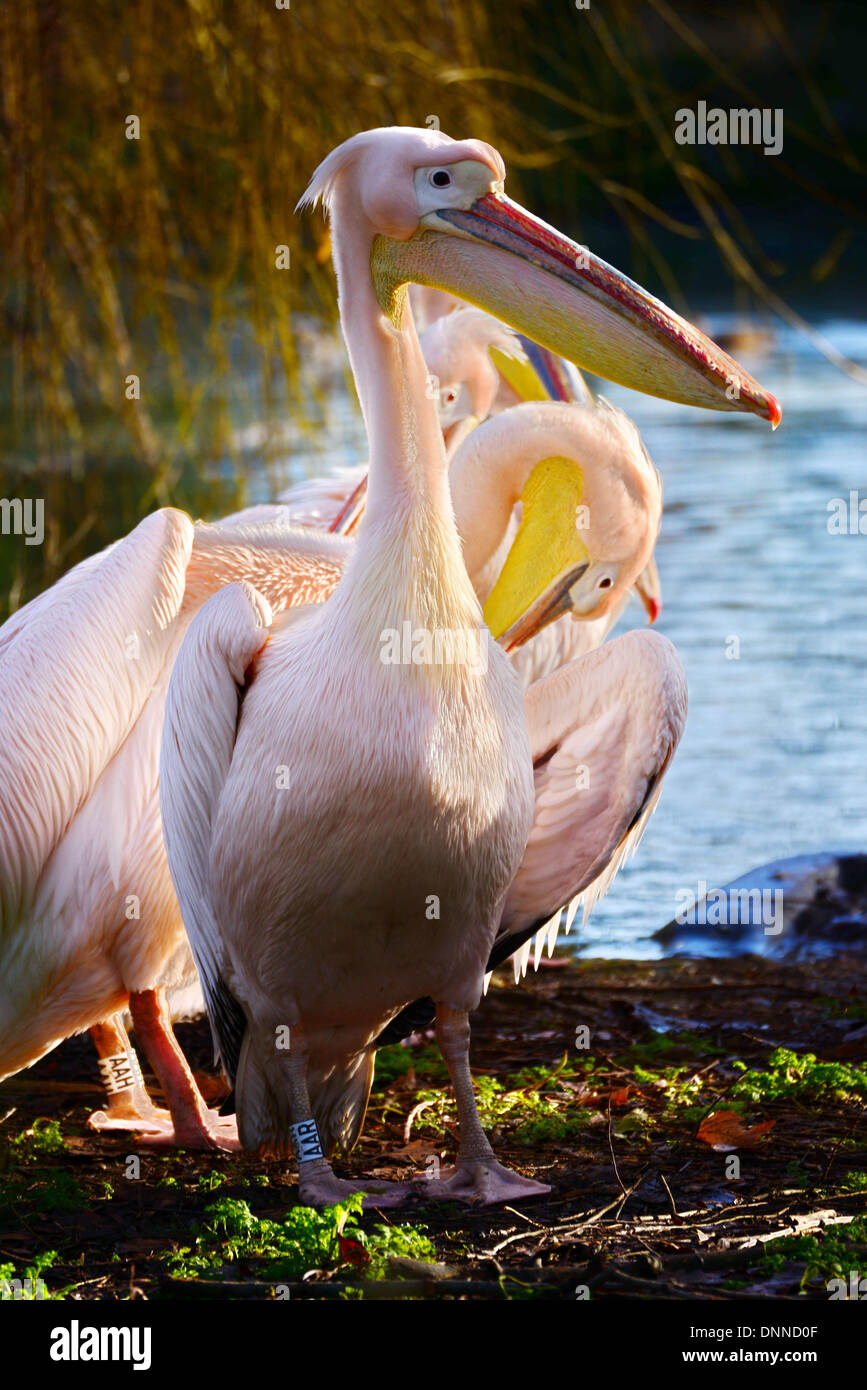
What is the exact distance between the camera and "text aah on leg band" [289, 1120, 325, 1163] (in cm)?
289

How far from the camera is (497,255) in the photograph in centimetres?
278

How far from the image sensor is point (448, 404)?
4555 millimetres

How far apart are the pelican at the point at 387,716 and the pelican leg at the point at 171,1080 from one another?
41 centimetres

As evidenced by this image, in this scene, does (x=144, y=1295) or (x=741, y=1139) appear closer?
(x=144, y=1295)

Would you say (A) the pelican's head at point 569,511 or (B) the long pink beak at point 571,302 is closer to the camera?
(B) the long pink beak at point 571,302

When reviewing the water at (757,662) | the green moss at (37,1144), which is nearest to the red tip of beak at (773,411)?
the green moss at (37,1144)

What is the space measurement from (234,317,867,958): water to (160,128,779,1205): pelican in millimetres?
1808

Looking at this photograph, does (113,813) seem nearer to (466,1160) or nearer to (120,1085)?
(120,1085)

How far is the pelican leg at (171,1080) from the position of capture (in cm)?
334

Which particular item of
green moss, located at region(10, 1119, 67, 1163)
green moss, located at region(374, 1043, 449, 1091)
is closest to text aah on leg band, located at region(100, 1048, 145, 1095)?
green moss, located at region(10, 1119, 67, 1163)

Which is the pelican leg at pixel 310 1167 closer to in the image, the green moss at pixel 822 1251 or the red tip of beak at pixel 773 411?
the green moss at pixel 822 1251

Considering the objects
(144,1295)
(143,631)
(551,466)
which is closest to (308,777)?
(143,631)

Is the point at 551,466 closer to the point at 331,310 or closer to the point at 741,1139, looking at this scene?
the point at 331,310
